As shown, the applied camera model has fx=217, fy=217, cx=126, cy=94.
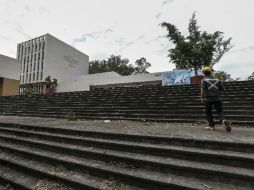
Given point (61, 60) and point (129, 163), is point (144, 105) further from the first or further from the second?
point (61, 60)

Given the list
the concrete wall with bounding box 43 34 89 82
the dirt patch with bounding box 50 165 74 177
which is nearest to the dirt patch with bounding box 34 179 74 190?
the dirt patch with bounding box 50 165 74 177

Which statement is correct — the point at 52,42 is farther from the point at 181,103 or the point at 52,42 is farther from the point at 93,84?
the point at 181,103

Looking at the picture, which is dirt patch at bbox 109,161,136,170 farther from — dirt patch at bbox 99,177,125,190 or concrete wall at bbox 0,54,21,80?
concrete wall at bbox 0,54,21,80

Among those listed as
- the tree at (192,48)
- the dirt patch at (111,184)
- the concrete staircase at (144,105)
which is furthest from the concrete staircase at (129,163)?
the tree at (192,48)

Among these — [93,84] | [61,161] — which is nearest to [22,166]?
[61,161]

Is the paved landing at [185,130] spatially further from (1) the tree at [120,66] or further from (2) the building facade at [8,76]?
(1) the tree at [120,66]

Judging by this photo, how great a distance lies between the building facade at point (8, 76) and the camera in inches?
1004

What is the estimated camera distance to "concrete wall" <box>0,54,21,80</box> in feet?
83.2

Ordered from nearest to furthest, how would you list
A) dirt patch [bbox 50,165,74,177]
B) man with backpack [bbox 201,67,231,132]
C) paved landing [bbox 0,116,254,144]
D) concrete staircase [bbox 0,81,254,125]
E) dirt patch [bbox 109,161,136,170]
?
dirt patch [bbox 109,161,136,170]
dirt patch [bbox 50,165,74,177]
paved landing [bbox 0,116,254,144]
man with backpack [bbox 201,67,231,132]
concrete staircase [bbox 0,81,254,125]

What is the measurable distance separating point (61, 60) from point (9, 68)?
68.5 feet

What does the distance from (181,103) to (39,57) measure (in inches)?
1706

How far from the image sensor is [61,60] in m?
46.6

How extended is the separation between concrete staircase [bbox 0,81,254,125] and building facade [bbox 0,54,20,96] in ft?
43.1

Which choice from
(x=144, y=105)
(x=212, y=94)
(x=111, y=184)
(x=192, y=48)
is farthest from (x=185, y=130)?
(x=192, y=48)
